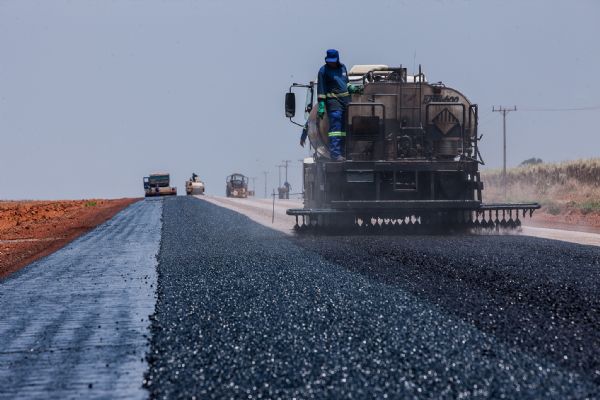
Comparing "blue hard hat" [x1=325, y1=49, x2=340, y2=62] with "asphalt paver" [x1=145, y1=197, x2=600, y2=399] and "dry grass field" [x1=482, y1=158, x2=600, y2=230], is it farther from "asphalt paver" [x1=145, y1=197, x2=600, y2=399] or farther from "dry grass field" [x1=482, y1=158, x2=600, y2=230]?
"dry grass field" [x1=482, y1=158, x2=600, y2=230]

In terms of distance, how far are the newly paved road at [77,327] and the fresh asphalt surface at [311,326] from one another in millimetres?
21

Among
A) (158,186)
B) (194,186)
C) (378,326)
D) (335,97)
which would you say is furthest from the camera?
(194,186)

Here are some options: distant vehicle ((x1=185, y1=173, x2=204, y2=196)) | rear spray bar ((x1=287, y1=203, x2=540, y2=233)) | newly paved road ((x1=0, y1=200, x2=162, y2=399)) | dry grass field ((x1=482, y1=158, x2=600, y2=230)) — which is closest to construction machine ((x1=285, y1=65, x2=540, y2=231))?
rear spray bar ((x1=287, y1=203, x2=540, y2=233))

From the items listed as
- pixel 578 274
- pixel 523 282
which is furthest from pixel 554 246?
pixel 523 282

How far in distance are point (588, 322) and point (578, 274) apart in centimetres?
332

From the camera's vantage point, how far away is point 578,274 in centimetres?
1000

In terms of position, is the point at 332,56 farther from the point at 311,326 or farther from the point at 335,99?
the point at 311,326

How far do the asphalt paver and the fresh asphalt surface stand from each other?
0.7 inches

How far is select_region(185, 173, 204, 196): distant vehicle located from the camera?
75.9 meters

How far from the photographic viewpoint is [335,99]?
51.3 ft

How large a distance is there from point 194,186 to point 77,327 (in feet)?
226

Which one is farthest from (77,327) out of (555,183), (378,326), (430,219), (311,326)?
(555,183)

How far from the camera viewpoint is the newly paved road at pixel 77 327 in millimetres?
5469

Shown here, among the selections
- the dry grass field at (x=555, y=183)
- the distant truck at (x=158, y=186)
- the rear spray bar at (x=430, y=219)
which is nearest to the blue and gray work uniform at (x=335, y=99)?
the rear spray bar at (x=430, y=219)
